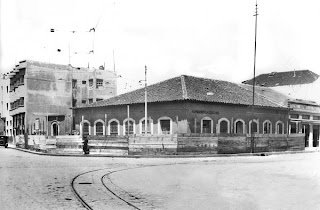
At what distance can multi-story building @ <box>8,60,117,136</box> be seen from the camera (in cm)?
4539

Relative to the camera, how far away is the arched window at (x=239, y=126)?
1310 inches

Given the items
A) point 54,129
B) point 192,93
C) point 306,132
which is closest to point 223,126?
point 192,93

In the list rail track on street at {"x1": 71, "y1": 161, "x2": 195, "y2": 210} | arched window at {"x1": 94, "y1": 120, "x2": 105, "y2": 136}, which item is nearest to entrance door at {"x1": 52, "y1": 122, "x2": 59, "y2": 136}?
arched window at {"x1": 94, "y1": 120, "x2": 105, "y2": 136}

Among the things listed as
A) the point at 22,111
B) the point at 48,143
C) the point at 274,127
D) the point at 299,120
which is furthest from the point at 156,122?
the point at 22,111

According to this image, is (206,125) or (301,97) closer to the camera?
(206,125)

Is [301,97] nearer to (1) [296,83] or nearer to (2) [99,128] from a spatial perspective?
(1) [296,83]

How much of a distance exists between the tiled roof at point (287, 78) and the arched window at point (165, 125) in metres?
29.0

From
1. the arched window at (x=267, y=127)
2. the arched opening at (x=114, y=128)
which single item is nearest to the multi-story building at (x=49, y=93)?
the arched opening at (x=114, y=128)

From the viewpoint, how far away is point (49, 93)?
47719 millimetres

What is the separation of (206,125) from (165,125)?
139 inches

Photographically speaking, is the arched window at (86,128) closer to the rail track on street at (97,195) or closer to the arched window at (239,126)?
the arched window at (239,126)

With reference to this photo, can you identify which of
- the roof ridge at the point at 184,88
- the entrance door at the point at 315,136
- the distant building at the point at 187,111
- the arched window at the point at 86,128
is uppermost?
the roof ridge at the point at 184,88

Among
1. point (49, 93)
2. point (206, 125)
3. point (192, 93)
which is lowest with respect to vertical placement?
point (206, 125)

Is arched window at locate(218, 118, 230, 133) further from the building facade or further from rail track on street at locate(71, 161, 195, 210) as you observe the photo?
→ rail track on street at locate(71, 161, 195, 210)
